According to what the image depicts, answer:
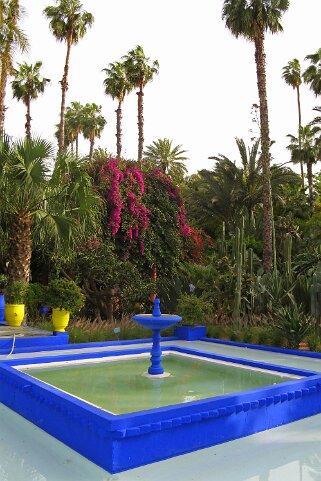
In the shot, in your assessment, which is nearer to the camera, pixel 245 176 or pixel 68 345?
pixel 68 345

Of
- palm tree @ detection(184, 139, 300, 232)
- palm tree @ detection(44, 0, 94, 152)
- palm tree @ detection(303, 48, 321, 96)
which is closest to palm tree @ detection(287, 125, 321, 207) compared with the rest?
palm tree @ detection(303, 48, 321, 96)

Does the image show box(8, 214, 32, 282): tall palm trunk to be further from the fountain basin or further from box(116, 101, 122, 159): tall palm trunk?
box(116, 101, 122, 159): tall palm trunk

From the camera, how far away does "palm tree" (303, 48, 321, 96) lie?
33938 millimetres

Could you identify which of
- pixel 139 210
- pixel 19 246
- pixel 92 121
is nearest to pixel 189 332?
pixel 19 246

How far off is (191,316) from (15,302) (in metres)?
4.41

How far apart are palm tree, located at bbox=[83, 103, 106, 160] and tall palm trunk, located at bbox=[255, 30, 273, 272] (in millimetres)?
34387

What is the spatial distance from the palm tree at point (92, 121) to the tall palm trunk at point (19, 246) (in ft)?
129

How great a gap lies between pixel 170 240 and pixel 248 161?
11.1m

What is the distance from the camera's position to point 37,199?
1178 centimetres

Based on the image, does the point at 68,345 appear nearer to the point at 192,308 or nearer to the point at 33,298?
the point at 192,308

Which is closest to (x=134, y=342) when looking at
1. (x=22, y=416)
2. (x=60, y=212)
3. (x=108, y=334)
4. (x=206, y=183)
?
(x=108, y=334)

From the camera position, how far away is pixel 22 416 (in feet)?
19.8

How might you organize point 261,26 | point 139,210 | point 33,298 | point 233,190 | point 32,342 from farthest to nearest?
1. point 233,190
2. point 261,26
3. point 139,210
4. point 33,298
5. point 32,342

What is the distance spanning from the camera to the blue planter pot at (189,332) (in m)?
12.6
